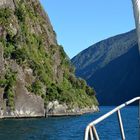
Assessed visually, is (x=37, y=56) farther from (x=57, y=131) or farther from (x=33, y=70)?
(x=57, y=131)

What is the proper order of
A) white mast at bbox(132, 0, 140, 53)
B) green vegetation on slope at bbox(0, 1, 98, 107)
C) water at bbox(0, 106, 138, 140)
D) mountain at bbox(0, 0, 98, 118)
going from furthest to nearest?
green vegetation on slope at bbox(0, 1, 98, 107), mountain at bbox(0, 0, 98, 118), water at bbox(0, 106, 138, 140), white mast at bbox(132, 0, 140, 53)

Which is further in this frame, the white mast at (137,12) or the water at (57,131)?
the water at (57,131)

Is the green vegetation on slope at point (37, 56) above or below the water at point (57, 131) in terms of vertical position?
above

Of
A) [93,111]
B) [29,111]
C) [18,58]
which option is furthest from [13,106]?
→ [93,111]

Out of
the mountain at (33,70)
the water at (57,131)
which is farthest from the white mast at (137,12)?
the mountain at (33,70)

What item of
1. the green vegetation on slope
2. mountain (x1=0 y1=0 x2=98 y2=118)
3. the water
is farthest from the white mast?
the green vegetation on slope

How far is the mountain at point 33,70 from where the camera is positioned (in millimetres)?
129500

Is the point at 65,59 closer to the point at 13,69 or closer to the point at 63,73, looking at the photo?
the point at 63,73

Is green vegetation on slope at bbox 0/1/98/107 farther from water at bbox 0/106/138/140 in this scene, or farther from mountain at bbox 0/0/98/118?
water at bbox 0/106/138/140

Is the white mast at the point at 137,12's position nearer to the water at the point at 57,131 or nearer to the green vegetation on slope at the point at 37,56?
the water at the point at 57,131

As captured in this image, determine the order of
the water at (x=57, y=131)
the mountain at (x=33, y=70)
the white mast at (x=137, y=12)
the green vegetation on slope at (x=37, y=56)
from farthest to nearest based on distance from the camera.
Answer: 1. the green vegetation on slope at (x=37, y=56)
2. the mountain at (x=33, y=70)
3. the water at (x=57, y=131)
4. the white mast at (x=137, y=12)

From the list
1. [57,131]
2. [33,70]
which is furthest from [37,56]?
[57,131]

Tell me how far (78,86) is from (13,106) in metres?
53.5

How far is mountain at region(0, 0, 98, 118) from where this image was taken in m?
130
